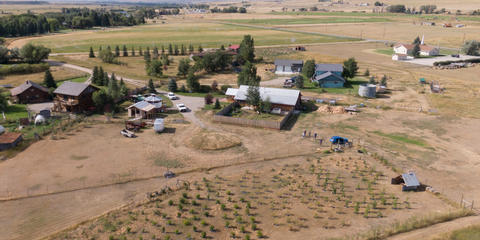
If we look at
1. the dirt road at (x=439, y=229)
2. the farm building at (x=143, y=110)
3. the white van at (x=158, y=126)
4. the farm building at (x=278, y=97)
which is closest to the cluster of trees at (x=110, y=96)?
the farm building at (x=143, y=110)

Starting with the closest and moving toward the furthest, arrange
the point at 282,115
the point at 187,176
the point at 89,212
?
the point at 89,212 → the point at 187,176 → the point at 282,115

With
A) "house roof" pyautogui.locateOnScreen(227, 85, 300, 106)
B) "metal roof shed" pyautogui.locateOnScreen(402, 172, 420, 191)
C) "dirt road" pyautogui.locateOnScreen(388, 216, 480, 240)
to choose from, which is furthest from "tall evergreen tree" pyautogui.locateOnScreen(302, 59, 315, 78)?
"dirt road" pyautogui.locateOnScreen(388, 216, 480, 240)

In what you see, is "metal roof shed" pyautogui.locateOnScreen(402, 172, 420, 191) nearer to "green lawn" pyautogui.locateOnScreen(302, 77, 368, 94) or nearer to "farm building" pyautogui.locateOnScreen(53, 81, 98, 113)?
"green lawn" pyautogui.locateOnScreen(302, 77, 368, 94)

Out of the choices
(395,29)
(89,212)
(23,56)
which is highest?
(395,29)

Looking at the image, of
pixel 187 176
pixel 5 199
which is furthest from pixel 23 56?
pixel 187 176

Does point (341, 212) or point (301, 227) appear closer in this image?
point (301, 227)

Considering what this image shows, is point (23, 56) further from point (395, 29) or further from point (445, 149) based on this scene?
point (395, 29)

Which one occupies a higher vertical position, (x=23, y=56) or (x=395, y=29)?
(x=395, y=29)
